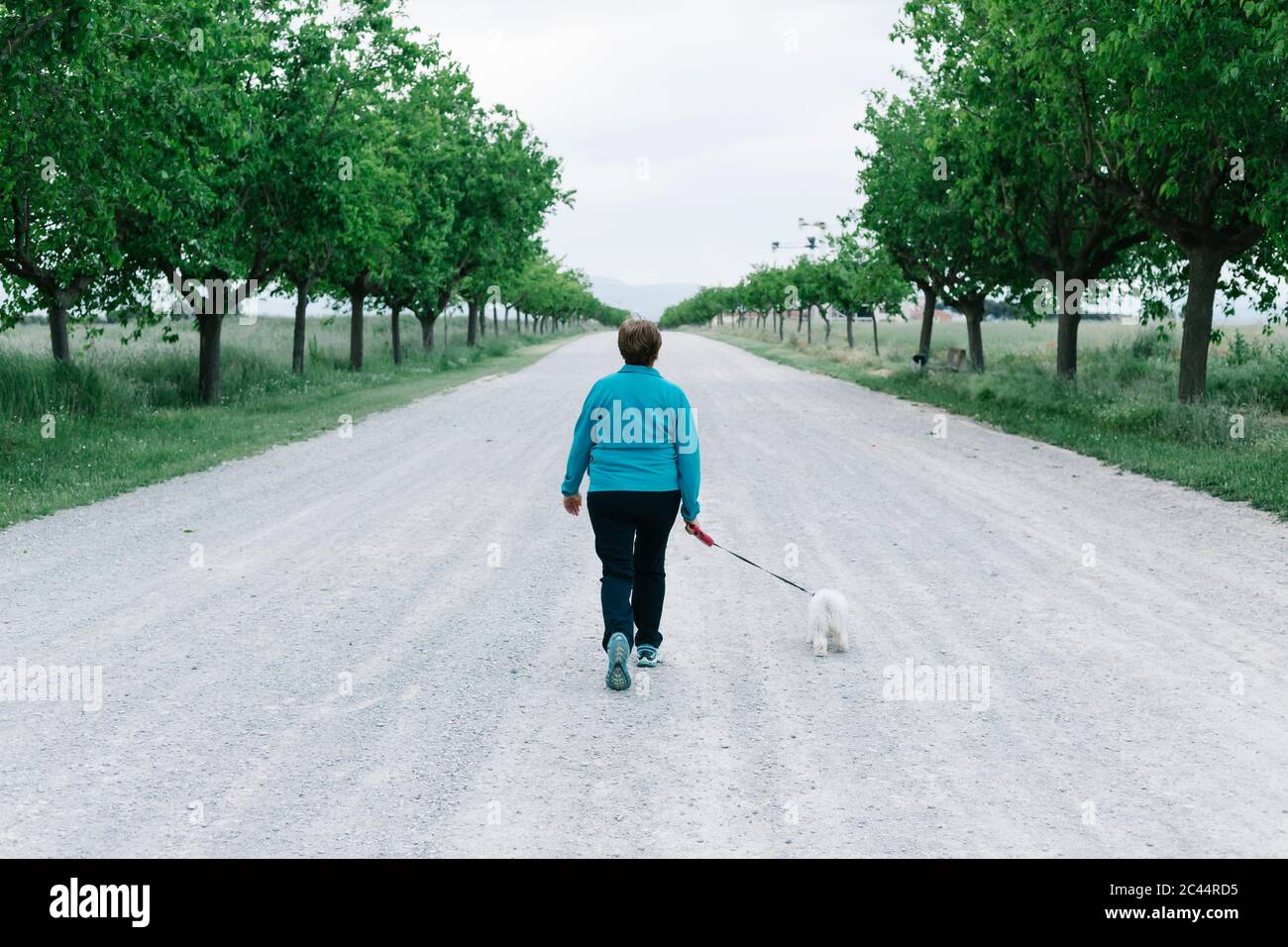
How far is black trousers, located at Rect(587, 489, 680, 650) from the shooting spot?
226 inches

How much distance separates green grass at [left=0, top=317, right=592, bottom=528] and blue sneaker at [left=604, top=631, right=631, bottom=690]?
7.14m

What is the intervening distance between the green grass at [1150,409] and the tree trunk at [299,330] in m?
14.9

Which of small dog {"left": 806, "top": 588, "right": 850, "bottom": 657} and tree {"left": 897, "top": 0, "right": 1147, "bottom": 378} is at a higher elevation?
tree {"left": 897, "top": 0, "right": 1147, "bottom": 378}

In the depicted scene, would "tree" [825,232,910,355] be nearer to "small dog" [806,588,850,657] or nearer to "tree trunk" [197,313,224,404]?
"tree trunk" [197,313,224,404]

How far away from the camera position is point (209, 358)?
2214 centimetres

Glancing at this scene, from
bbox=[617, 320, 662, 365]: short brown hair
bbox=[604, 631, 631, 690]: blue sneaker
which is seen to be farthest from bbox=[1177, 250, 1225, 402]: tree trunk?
bbox=[604, 631, 631, 690]: blue sneaker

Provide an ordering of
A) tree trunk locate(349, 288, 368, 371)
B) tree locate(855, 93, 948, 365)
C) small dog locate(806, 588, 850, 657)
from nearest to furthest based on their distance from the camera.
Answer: small dog locate(806, 588, 850, 657) → tree locate(855, 93, 948, 365) → tree trunk locate(349, 288, 368, 371)

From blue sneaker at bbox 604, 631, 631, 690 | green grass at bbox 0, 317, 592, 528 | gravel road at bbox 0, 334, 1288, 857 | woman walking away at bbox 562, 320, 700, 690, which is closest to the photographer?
gravel road at bbox 0, 334, 1288, 857

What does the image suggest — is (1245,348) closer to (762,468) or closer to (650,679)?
(762,468)

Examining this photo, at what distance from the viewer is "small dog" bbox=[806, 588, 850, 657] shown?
6.13m

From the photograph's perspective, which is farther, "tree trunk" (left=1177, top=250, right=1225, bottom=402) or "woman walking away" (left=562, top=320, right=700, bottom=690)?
"tree trunk" (left=1177, top=250, right=1225, bottom=402)

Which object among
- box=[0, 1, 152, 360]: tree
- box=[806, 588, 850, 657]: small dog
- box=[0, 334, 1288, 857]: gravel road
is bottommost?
box=[0, 334, 1288, 857]: gravel road

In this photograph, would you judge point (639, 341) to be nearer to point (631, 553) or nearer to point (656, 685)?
point (631, 553)

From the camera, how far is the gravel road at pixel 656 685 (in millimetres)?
3975
